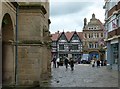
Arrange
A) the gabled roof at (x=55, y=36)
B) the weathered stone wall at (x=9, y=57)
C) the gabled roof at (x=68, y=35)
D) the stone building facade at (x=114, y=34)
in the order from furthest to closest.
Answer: the gabled roof at (x=55, y=36)
the gabled roof at (x=68, y=35)
the stone building facade at (x=114, y=34)
the weathered stone wall at (x=9, y=57)

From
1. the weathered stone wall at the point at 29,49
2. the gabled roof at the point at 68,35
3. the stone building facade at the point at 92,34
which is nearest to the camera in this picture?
the weathered stone wall at the point at 29,49

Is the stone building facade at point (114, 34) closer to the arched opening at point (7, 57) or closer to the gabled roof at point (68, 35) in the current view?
the arched opening at point (7, 57)

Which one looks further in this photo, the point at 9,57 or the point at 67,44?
the point at 67,44

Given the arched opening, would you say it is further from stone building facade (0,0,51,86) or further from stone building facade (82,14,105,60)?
stone building facade (82,14,105,60)

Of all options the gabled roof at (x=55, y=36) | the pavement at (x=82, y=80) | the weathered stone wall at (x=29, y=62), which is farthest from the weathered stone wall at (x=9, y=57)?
the gabled roof at (x=55, y=36)

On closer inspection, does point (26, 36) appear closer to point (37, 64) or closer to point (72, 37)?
point (37, 64)

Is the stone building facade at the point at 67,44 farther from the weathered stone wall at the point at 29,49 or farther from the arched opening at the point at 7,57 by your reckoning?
the arched opening at the point at 7,57

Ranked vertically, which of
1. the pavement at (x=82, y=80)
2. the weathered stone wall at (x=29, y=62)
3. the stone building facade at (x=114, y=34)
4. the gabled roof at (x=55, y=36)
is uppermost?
the gabled roof at (x=55, y=36)

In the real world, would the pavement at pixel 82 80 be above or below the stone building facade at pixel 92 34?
below

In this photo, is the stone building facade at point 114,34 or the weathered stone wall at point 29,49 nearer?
the weathered stone wall at point 29,49

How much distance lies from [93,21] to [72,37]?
7.53m

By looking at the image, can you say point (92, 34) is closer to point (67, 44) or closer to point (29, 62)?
point (67, 44)

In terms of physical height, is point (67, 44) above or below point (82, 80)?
above

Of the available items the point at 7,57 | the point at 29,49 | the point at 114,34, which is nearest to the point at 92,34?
the point at 114,34
